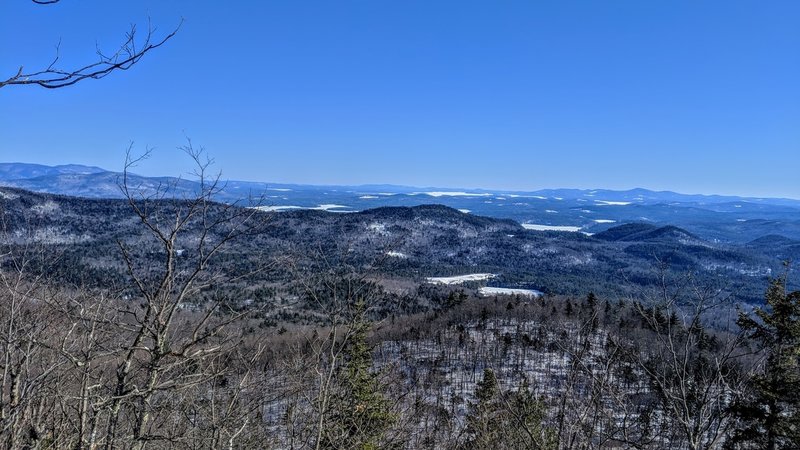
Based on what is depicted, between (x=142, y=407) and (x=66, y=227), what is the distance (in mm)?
206291

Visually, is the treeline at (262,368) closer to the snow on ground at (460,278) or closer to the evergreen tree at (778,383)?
the evergreen tree at (778,383)

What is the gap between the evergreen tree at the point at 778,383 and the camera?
12844mm

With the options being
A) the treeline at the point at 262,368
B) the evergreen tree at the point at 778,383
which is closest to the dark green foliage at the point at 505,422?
the treeline at the point at 262,368

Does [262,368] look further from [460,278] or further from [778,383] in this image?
[460,278]

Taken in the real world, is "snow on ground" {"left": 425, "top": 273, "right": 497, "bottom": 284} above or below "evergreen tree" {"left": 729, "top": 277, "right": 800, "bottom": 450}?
below

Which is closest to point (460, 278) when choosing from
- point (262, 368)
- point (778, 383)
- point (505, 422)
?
point (262, 368)

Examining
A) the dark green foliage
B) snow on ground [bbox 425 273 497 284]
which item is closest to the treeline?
the dark green foliage

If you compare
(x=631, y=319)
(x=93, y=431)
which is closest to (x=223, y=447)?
(x=93, y=431)

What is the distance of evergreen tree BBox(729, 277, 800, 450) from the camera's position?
12.8 metres

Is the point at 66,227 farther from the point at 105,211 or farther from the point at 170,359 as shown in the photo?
the point at 170,359

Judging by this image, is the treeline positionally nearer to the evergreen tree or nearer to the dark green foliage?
the evergreen tree

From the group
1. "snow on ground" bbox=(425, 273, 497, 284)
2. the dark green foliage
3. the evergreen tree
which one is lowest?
"snow on ground" bbox=(425, 273, 497, 284)

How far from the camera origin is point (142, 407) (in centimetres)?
508

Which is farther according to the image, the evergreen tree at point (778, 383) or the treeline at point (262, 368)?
the evergreen tree at point (778, 383)
